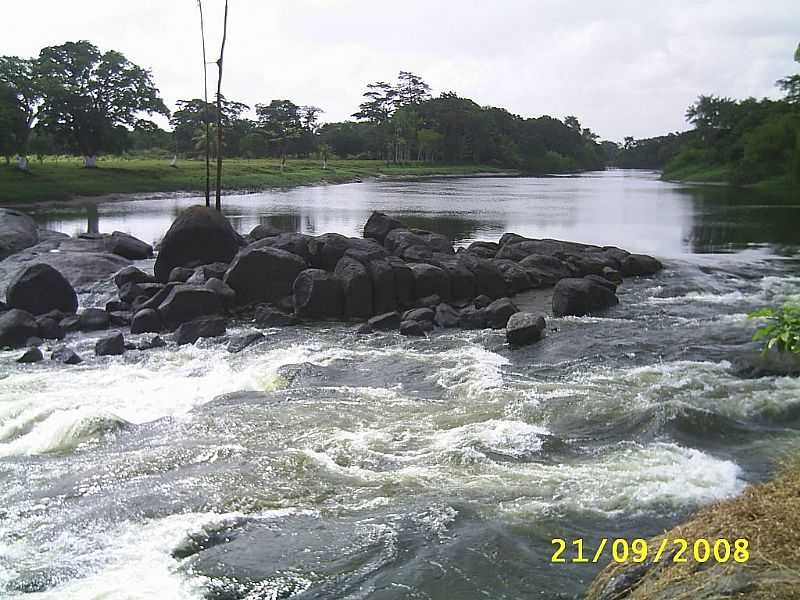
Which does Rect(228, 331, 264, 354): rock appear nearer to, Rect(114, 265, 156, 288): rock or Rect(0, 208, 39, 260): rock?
Rect(114, 265, 156, 288): rock

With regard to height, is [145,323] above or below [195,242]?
below

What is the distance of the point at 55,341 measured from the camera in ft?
62.3

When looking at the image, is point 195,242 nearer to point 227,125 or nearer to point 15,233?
point 15,233

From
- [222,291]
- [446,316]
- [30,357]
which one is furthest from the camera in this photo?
[222,291]

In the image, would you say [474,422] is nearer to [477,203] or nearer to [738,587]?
[738,587]

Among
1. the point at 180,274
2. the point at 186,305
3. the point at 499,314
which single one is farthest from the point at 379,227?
the point at 499,314

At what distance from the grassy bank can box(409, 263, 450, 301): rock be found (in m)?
44.6

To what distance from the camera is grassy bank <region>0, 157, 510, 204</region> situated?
5984 cm

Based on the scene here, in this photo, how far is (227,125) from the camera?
12225 centimetres

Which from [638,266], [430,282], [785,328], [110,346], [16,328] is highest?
[785,328]

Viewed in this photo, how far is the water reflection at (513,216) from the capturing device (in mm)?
41125

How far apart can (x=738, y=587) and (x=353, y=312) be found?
1675 centimetres
